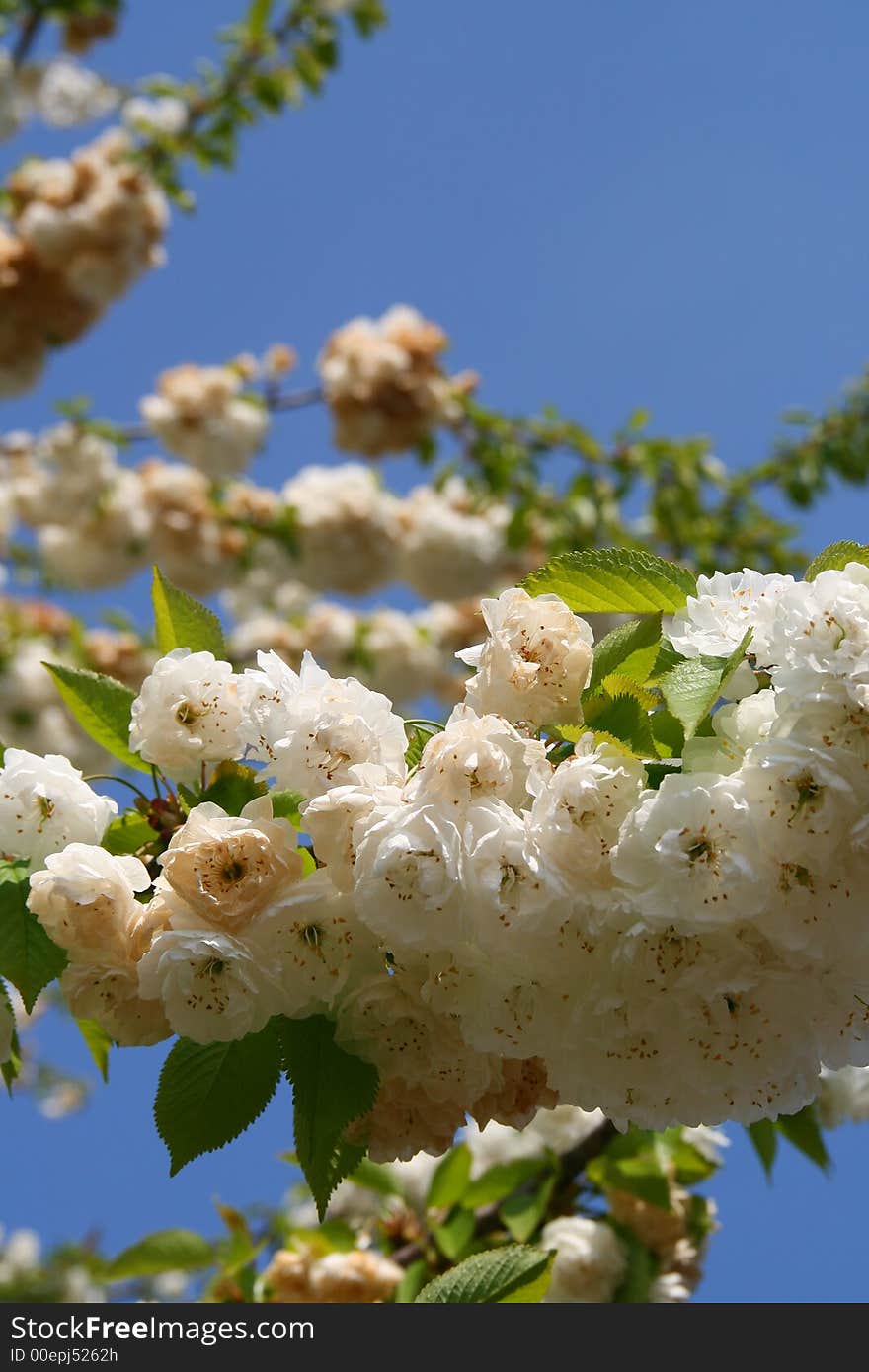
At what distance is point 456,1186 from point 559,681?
1.61 meters

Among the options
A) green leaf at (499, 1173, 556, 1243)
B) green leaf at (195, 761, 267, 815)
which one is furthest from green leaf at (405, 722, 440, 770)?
green leaf at (499, 1173, 556, 1243)

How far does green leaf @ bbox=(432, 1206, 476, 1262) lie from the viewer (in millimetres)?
2168

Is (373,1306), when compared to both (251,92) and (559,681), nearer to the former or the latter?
(559,681)

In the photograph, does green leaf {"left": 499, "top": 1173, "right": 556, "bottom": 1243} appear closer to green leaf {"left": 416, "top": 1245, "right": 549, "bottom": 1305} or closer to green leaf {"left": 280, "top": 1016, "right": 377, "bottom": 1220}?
green leaf {"left": 416, "top": 1245, "right": 549, "bottom": 1305}

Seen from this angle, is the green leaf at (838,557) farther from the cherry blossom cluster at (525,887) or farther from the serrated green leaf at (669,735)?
the serrated green leaf at (669,735)

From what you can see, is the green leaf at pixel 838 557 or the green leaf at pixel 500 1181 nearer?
the green leaf at pixel 838 557

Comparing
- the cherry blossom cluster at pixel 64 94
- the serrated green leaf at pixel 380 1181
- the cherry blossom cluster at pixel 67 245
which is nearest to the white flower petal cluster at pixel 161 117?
the cherry blossom cluster at pixel 67 245

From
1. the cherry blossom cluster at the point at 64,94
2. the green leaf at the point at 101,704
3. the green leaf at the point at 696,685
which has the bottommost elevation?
the green leaf at the point at 696,685

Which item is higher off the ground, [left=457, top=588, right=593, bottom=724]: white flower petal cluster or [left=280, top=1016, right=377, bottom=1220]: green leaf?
[left=457, top=588, right=593, bottom=724]: white flower petal cluster

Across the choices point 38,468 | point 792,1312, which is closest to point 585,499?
point 38,468

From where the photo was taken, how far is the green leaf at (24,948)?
39.4 inches

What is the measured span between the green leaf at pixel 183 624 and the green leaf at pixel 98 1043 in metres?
0.39

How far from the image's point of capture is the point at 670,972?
0.85 m

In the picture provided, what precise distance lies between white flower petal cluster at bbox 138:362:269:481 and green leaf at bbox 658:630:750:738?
212 inches
